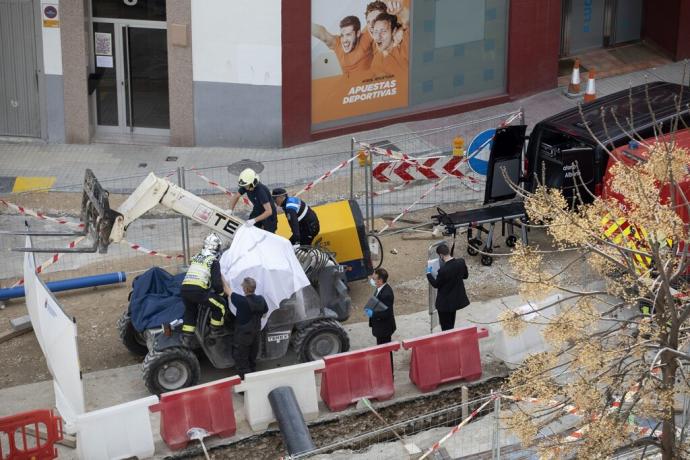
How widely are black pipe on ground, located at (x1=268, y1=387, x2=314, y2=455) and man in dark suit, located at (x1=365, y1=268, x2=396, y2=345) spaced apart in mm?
1373

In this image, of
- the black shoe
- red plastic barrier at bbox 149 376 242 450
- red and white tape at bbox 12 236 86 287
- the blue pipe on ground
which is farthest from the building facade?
red plastic barrier at bbox 149 376 242 450

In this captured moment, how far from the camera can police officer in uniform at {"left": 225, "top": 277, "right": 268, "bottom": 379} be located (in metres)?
12.9

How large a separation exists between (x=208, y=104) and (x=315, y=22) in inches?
89.6

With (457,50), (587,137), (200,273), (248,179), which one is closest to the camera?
(200,273)

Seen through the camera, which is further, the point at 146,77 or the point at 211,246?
the point at 146,77

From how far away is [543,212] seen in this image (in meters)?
10.3

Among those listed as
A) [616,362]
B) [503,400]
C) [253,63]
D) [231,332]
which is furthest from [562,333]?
[253,63]

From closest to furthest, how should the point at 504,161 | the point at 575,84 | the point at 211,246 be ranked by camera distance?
1. the point at 211,246
2. the point at 504,161
3. the point at 575,84

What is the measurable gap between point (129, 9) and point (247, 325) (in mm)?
9374

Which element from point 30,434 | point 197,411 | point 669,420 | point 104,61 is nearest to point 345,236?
point 197,411

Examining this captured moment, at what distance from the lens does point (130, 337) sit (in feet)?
46.2

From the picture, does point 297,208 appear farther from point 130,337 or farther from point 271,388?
point 271,388

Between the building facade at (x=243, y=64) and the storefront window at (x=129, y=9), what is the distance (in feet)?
0.06

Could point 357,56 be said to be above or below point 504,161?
above
